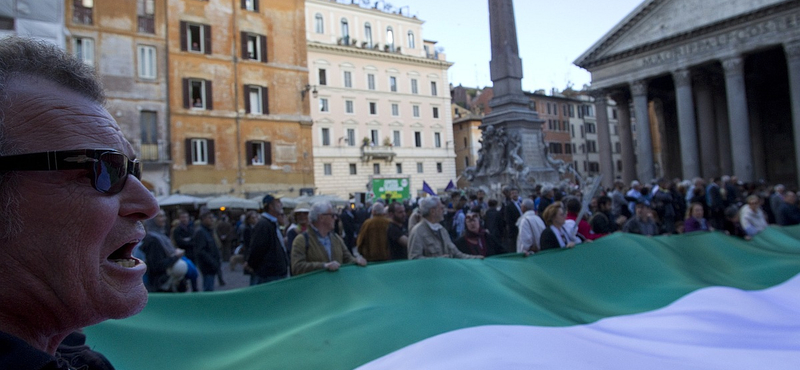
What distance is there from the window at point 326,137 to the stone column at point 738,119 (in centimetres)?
2948

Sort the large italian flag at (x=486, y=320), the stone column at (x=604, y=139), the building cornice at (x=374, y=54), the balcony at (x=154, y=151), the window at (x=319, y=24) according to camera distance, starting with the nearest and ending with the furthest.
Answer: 1. the large italian flag at (x=486, y=320)
2. the balcony at (x=154, y=151)
3. the stone column at (x=604, y=139)
4. the building cornice at (x=374, y=54)
5. the window at (x=319, y=24)

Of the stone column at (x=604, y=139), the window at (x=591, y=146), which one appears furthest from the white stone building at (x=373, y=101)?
the window at (x=591, y=146)

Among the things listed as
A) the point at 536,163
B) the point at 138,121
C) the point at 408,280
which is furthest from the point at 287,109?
the point at 408,280

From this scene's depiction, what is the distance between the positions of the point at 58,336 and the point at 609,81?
37.3 metres

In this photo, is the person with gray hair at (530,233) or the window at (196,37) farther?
the window at (196,37)

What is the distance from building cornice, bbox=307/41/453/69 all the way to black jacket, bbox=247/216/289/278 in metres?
41.5

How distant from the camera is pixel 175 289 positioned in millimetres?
7027

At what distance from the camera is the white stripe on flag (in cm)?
279

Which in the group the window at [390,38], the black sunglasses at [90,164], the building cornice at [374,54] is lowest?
the black sunglasses at [90,164]

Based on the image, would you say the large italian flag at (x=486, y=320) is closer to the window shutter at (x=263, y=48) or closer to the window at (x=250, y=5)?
the window shutter at (x=263, y=48)

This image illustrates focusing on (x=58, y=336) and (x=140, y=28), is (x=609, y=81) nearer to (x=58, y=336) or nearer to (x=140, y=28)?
(x=140, y=28)

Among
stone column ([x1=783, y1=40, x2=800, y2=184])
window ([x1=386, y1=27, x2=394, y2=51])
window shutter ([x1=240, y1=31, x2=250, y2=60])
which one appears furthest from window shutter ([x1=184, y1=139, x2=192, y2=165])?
stone column ([x1=783, y1=40, x2=800, y2=184])

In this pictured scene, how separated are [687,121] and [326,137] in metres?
27.7

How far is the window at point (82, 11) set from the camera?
80.3 feet
